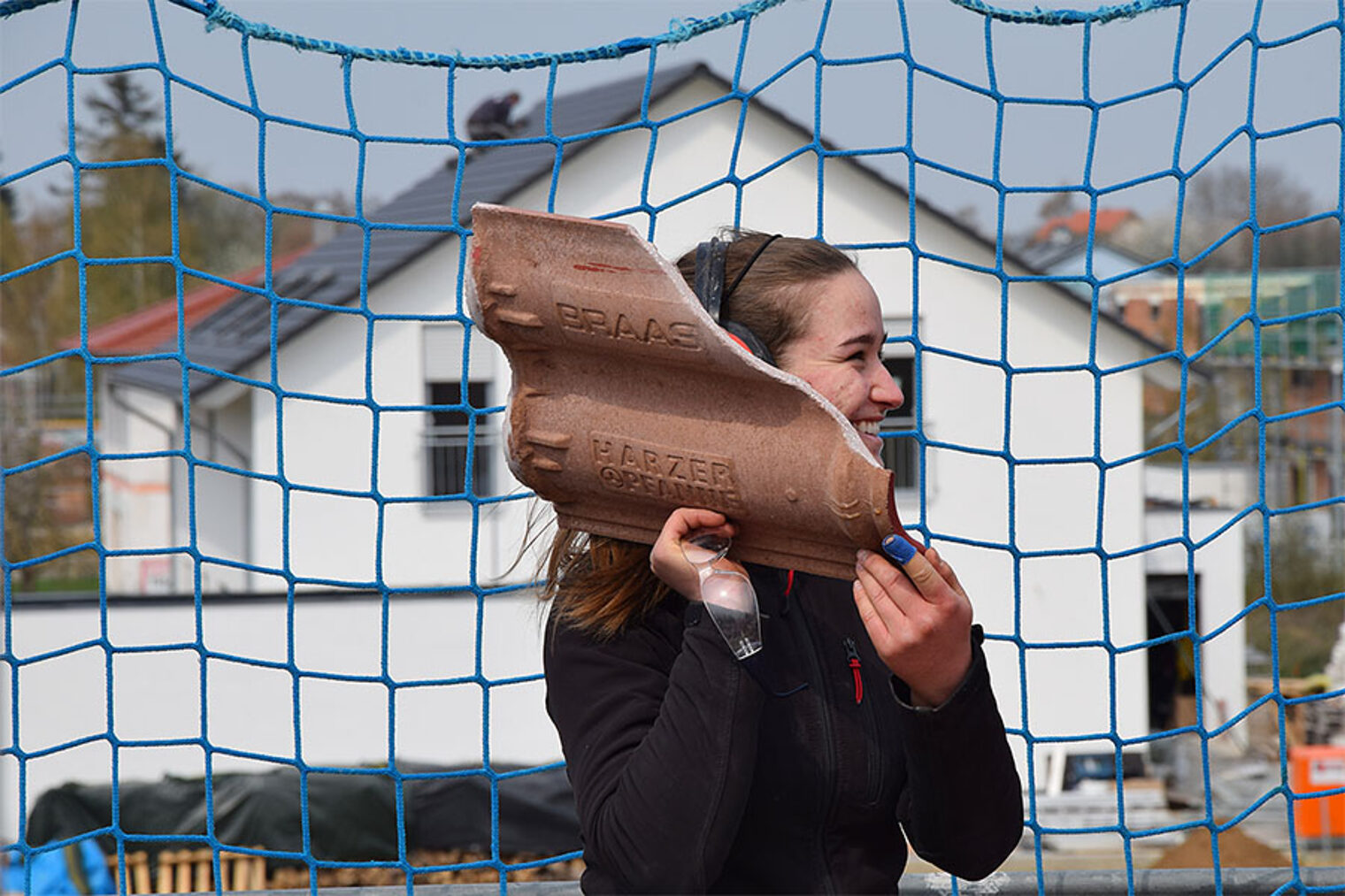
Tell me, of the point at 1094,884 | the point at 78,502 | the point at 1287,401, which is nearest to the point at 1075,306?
the point at 1094,884

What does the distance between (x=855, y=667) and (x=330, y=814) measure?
31.3 ft

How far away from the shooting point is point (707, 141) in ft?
41.1

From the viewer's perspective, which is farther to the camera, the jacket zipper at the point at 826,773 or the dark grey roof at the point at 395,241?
the dark grey roof at the point at 395,241

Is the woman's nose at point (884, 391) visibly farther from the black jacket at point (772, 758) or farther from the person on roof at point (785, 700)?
the black jacket at point (772, 758)

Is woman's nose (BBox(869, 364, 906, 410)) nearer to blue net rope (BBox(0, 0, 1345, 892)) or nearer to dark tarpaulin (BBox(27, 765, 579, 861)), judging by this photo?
blue net rope (BBox(0, 0, 1345, 892))

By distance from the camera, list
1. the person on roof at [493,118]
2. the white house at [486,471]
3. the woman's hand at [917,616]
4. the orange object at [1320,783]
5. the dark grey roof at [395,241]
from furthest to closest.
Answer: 1. the orange object at [1320,783]
2. the person on roof at [493,118]
3. the dark grey roof at [395,241]
4. the white house at [486,471]
5. the woman's hand at [917,616]

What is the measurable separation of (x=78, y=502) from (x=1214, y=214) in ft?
72.6

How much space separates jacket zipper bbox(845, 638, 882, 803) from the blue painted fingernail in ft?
0.66

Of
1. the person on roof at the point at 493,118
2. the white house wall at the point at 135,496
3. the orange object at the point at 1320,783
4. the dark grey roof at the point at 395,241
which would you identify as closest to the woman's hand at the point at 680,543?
the dark grey roof at the point at 395,241

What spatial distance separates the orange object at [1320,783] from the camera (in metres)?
13.5

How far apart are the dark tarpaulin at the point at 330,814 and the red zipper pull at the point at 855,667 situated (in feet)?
29.1

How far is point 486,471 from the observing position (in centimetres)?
1398

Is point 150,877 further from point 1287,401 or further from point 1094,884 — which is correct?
point 1287,401

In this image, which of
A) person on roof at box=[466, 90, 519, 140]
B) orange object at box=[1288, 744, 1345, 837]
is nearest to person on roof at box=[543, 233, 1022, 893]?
person on roof at box=[466, 90, 519, 140]
